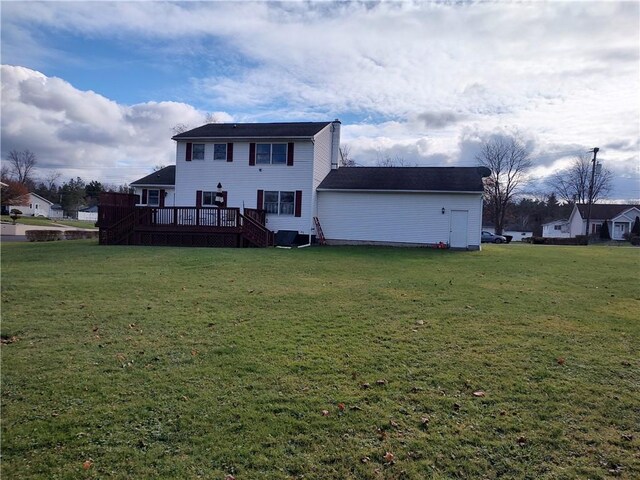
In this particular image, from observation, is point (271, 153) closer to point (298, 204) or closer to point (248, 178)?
point (248, 178)

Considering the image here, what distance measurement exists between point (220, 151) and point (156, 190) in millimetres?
6690

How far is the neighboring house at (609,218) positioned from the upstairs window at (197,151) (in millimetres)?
46312

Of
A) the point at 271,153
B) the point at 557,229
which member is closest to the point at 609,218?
the point at 557,229

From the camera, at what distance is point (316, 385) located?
13.4 feet

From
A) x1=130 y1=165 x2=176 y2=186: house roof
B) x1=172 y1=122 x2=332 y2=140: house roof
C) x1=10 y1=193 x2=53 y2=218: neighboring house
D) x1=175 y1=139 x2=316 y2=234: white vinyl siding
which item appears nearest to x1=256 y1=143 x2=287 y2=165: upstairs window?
x1=175 y1=139 x2=316 y2=234: white vinyl siding

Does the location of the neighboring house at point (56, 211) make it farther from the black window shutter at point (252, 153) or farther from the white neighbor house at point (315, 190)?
the black window shutter at point (252, 153)

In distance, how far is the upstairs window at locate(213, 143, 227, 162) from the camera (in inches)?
893

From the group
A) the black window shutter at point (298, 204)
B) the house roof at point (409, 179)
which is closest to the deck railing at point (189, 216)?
the black window shutter at point (298, 204)

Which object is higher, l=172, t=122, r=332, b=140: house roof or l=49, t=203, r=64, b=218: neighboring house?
l=172, t=122, r=332, b=140: house roof

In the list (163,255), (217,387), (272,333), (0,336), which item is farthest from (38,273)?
(217,387)

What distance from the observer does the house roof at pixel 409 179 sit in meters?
21.2

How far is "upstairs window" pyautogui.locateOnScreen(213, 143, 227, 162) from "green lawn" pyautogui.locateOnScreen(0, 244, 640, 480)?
15429 millimetres

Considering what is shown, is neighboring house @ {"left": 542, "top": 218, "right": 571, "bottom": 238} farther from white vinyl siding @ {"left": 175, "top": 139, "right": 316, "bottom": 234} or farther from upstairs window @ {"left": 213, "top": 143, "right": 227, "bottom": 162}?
upstairs window @ {"left": 213, "top": 143, "right": 227, "bottom": 162}

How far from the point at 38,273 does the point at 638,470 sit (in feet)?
37.9
